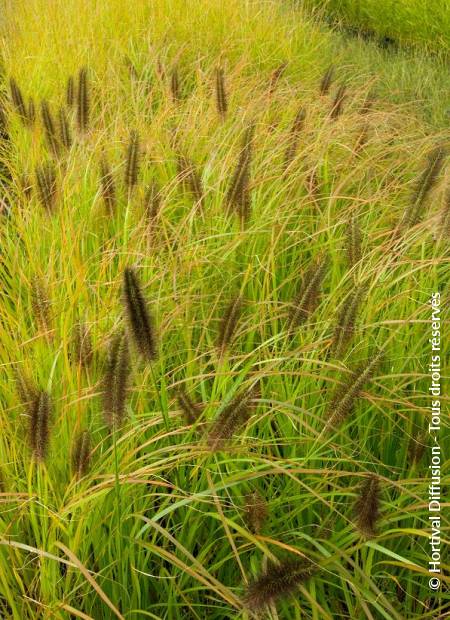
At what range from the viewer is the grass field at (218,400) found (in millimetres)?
1203

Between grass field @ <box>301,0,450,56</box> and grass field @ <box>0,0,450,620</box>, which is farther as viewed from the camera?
grass field @ <box>301,0,450,56</box>

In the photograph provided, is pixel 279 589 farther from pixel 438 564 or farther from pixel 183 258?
pixel 183 258

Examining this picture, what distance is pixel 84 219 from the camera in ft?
7.27

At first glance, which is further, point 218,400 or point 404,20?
point 404,20

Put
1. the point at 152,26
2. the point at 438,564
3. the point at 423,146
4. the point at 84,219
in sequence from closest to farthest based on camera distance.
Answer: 1. the point at 438,564
2. the point at 84,219
3. the point at 423,146
4. the point at 152,26

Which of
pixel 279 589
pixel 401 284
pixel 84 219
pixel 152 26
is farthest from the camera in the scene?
pixel 152 26

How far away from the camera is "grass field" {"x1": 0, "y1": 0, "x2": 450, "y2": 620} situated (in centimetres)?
120

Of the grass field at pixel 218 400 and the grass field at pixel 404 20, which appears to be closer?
the grass field at pixel 218 400

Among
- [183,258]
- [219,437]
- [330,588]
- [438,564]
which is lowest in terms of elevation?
[330,588]

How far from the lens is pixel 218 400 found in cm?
156

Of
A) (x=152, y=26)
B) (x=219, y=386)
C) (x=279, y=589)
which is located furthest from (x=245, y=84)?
(x=279, y=589)

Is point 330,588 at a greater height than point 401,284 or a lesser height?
lesser

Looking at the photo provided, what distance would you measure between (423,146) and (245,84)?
130cm

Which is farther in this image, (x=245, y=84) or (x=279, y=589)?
(x=245, y=84)
